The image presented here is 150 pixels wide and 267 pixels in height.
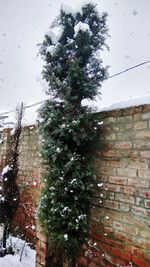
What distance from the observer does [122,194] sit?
2.44 m

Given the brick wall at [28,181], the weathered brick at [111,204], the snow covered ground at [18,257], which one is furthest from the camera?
the brick wall at [28,181]

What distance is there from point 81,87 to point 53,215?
1613mm

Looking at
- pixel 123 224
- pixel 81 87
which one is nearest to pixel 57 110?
pixel 81 87

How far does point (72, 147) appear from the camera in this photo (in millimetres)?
2689

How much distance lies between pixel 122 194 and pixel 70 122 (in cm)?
106

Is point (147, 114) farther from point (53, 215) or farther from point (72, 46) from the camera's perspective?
point (53, 215)

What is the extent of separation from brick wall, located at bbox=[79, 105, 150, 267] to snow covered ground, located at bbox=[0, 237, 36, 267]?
137cm

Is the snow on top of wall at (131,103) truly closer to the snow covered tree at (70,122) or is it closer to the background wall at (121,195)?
the background wall at (121,195)

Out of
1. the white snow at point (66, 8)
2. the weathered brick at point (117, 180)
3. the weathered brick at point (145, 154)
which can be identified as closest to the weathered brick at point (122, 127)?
the weathered brick at point (145, 154)

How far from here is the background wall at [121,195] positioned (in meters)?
2.24

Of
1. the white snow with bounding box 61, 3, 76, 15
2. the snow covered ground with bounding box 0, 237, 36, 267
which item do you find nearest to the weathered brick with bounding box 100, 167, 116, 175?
the white snow with bounding box 61, 3, 76, 15

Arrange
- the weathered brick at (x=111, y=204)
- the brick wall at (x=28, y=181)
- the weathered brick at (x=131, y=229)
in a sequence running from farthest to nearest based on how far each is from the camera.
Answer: the brick wall at (x=28, y=181), the weathered brick at (x=111, y=204), the weathered brick at (x=131, y=229)

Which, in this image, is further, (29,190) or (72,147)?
(29,190)

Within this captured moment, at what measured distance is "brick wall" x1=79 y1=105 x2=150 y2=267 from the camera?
2.24 meters
